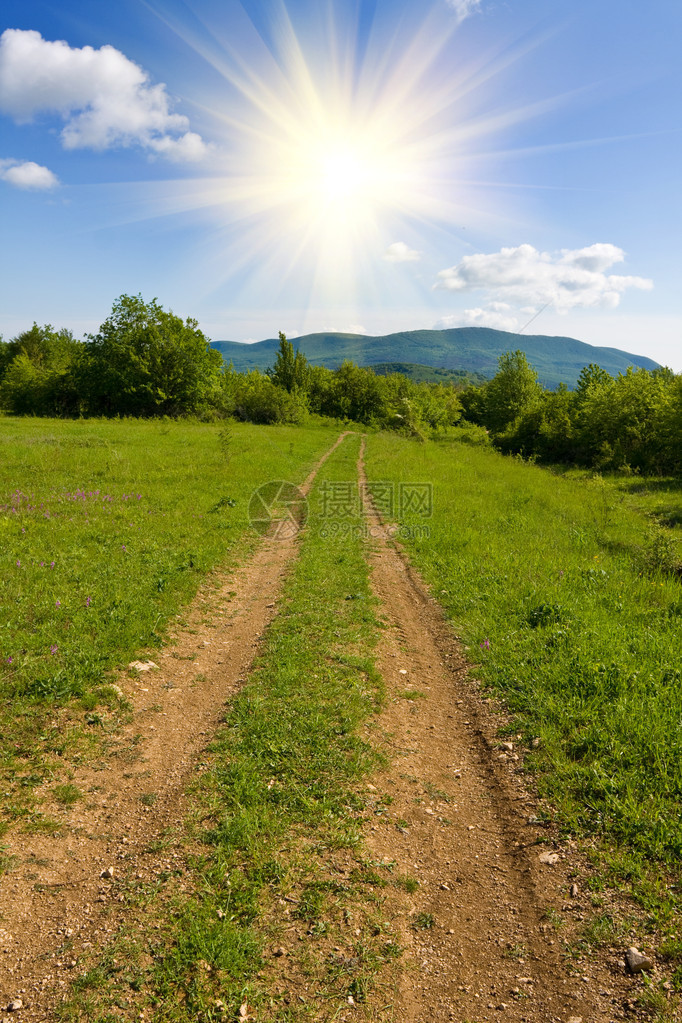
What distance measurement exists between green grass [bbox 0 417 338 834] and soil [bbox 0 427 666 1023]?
622 mm

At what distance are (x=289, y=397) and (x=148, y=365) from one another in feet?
54.2

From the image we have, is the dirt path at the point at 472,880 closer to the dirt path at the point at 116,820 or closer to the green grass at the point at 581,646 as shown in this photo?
the green grass at the point at 581,646

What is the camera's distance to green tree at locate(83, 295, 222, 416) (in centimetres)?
4922

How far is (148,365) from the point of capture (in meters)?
48.6

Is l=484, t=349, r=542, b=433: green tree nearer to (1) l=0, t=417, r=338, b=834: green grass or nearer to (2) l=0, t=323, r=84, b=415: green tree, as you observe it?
(1) l=0, t=417, r=338, b=834: green grass

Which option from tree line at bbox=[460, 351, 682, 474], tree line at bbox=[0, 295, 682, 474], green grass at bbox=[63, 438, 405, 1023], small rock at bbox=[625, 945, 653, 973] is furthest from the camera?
tree line at bbox=[0, 295, 682, 474]

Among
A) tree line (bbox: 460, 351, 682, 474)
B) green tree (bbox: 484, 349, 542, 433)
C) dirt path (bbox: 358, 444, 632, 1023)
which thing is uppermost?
green tree (bbox: 484, 349, 542, 433)

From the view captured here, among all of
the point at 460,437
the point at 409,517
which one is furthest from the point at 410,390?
the point at 409,517

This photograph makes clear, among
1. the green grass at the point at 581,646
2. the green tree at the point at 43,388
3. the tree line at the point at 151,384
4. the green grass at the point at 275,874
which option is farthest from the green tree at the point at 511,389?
the green grass at the point at 275,874

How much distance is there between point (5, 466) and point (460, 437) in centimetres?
4053

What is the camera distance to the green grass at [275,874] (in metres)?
3.12

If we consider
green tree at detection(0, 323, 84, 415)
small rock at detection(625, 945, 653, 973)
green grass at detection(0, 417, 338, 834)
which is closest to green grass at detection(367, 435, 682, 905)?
small rock at detection(625, 945, 653, 973)

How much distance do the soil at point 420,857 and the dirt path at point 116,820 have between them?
0.04 ft

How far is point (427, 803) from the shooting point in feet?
16.3
